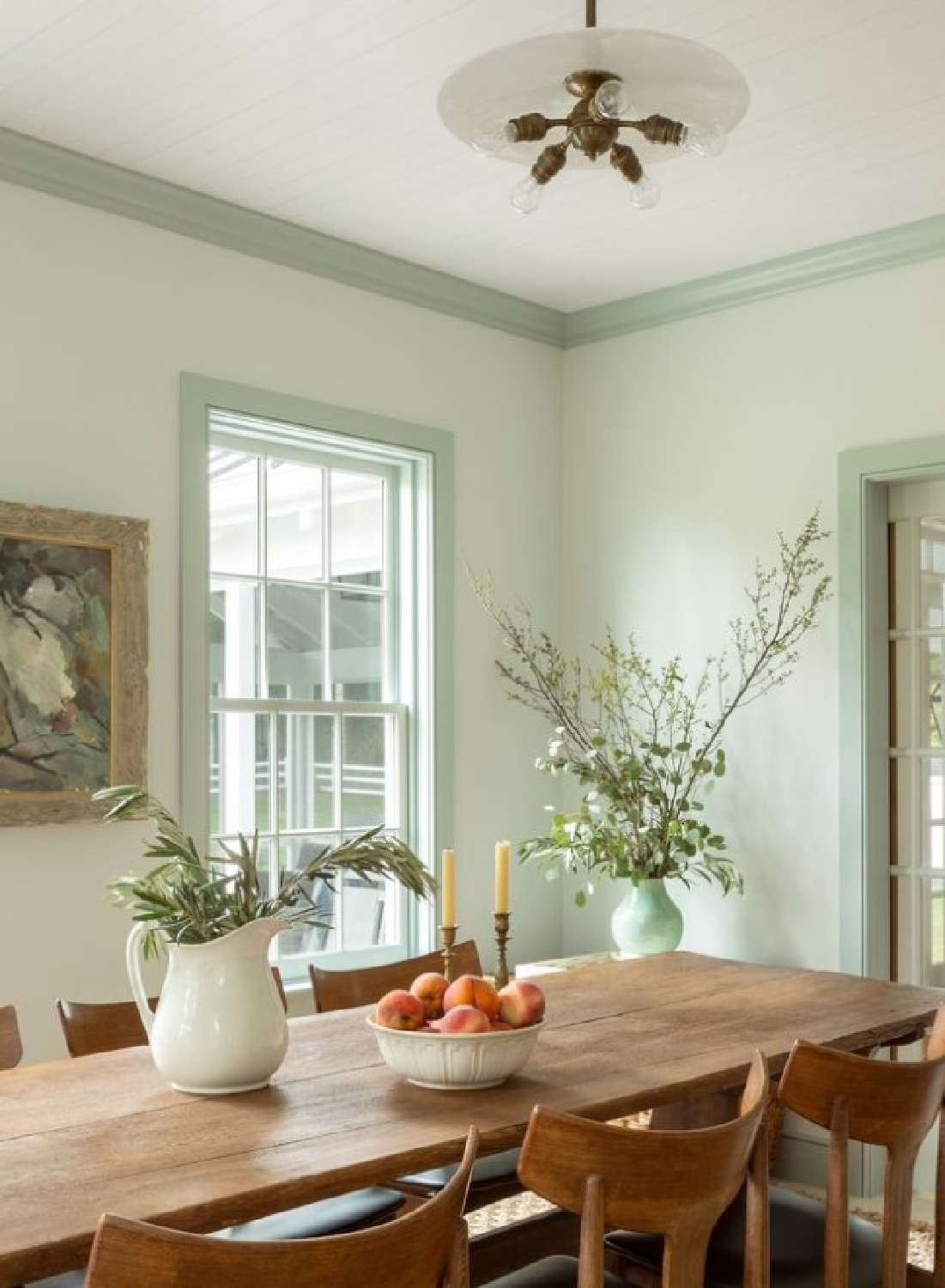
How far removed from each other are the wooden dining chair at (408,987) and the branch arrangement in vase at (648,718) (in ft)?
3.64

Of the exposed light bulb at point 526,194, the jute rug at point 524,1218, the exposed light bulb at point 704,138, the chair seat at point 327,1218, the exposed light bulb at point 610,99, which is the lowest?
the jute rug at point 524,1218

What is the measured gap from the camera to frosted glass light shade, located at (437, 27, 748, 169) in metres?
2.37

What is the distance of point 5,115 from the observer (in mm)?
3609

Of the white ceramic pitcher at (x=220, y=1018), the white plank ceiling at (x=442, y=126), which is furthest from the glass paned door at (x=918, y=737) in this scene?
the white ceramic pitcher at (x=220, y=1018)

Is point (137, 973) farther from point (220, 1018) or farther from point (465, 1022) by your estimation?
point (465, 1022)

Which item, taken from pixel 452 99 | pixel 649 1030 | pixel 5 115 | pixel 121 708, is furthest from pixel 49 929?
pixel 452 99

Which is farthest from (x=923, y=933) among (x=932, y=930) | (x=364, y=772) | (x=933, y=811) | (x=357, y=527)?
(x=357, y=527)

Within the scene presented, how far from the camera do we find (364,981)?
3.26 m

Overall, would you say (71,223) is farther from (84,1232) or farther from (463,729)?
(84,1232)

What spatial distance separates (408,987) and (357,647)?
5.54 ft

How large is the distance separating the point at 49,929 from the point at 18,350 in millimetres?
1492

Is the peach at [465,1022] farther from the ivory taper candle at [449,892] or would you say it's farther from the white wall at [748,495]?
the white wall at [748,495]

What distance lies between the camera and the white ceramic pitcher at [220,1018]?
7.45ft

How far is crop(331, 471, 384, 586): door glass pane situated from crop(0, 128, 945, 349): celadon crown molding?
24.1 inches
